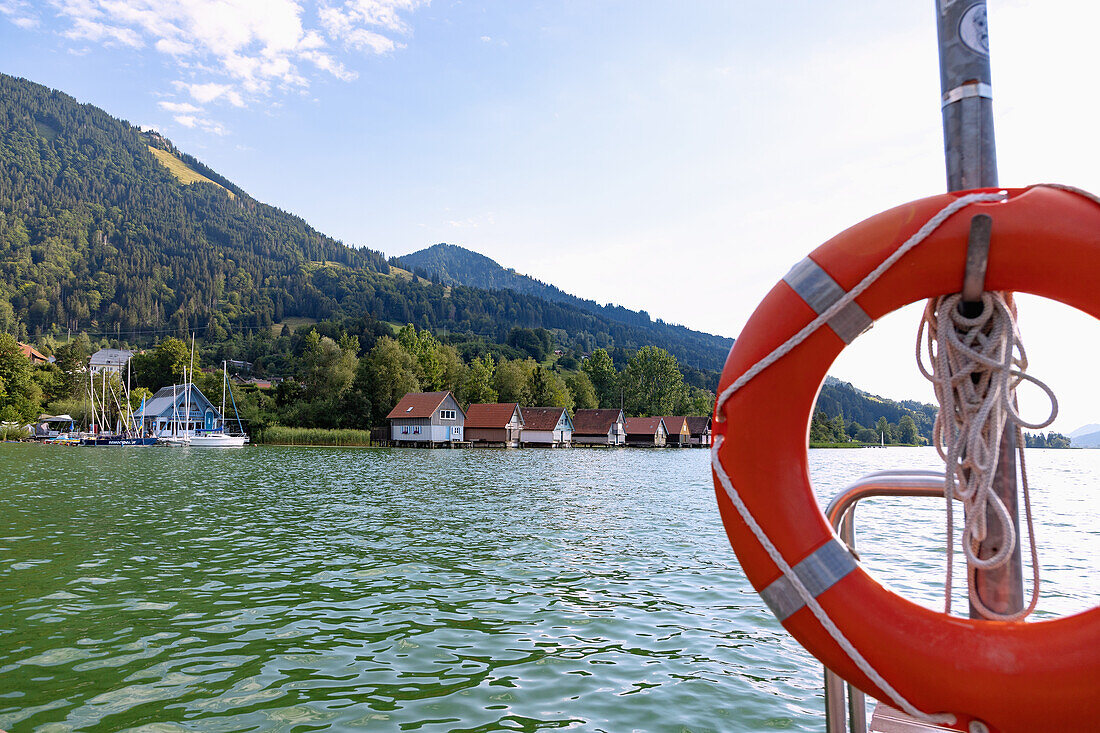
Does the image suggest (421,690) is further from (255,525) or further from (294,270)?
(294,270)

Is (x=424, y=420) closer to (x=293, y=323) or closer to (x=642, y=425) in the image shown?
(x=642, y=425)

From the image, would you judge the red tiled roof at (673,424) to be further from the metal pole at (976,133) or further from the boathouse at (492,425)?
the metal pole at (976,133)

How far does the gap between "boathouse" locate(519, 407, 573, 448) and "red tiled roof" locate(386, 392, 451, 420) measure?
11010 millimetres

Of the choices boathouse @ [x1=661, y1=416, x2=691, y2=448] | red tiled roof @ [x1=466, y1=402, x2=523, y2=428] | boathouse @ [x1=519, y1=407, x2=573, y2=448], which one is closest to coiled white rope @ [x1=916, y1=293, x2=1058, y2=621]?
red tiled roof @ [x1=466, y1=402, x2=523, y2=428]

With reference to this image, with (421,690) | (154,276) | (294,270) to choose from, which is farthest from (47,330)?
(421,690)

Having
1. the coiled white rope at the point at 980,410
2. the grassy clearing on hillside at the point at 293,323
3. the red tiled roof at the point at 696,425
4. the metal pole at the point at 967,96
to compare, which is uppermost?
the grassy clearing on hillside at the point at 293,323

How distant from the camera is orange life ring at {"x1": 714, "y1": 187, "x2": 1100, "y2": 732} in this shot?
167 cm

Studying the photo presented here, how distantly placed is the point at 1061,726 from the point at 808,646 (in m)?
0.60

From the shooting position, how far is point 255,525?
1152 cm

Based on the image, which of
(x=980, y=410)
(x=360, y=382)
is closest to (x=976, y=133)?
(x=980, y=410)

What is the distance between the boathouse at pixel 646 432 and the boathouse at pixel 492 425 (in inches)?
707

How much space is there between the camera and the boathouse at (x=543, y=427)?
6581 cm

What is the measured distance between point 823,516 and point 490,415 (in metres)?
61.6

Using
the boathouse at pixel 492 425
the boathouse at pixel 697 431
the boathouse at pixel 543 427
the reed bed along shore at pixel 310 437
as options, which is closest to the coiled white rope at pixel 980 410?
the reed bed along shore at pixel 310 437
